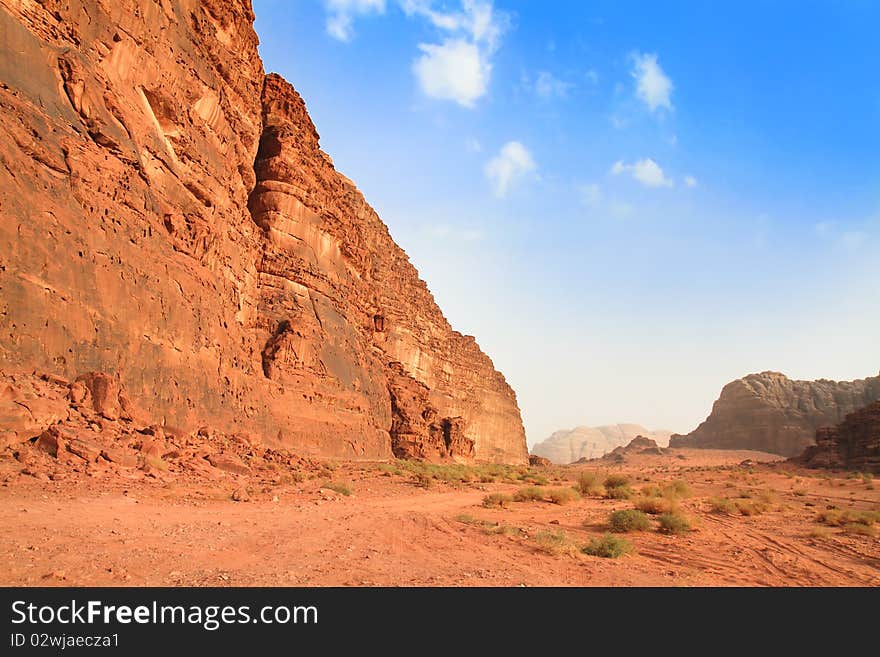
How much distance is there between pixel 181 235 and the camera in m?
19.1

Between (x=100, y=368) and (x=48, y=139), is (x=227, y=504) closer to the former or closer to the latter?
(x=100, y=368)

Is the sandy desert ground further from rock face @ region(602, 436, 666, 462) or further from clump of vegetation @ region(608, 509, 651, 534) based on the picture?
rock face @ region(602, 436, 666, 462)

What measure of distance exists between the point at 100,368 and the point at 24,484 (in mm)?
5799

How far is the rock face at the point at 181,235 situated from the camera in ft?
41.8

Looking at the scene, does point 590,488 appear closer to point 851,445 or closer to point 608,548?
point 608,548

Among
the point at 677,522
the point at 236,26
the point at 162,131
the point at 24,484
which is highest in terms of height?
the point at 236,26

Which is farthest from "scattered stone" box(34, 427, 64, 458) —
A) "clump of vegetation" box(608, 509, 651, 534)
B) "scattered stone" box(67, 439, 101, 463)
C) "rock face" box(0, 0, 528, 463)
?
"clump of vegetation" box(608, 509, 651, 534)

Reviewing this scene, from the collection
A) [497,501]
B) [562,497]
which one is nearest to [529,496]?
[562,497]

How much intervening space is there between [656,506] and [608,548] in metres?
6.45

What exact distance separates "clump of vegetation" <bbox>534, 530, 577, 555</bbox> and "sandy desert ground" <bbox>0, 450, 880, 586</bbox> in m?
0.02

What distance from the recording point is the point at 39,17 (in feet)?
49.3

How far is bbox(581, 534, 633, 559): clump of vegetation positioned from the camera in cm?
768

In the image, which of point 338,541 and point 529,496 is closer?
point 338,541
